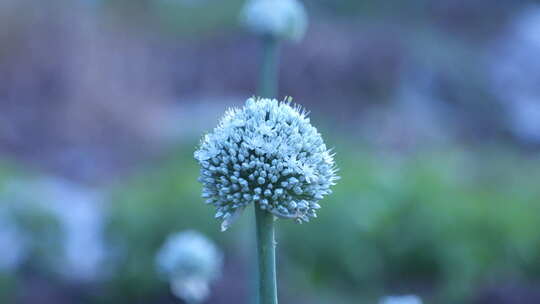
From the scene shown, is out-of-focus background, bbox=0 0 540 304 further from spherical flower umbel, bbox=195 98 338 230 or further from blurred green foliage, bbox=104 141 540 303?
spherical flower umbel, bbox=195 98 338 230

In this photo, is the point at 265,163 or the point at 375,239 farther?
the point at 375,239

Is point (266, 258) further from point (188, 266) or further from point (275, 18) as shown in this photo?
point (275, 18)

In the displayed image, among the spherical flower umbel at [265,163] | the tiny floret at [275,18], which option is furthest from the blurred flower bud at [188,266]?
the spherical flower umbel at [265,163]

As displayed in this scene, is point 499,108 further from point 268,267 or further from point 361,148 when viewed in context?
point 268,267

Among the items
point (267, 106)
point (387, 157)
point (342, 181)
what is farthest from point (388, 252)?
point (267, 106)

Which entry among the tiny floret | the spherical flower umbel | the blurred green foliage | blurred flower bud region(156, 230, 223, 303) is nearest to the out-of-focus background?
the blurred green foliage

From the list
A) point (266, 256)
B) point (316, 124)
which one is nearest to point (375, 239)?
point (266, 256)
